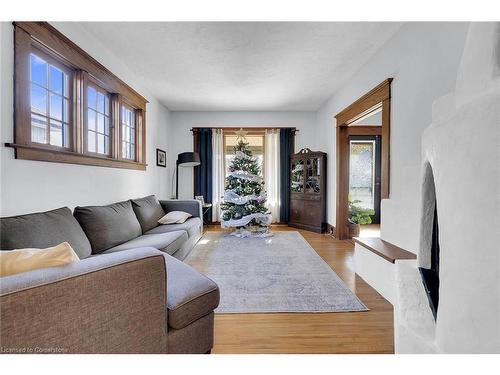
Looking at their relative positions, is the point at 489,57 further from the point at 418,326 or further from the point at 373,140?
the point at 373,140

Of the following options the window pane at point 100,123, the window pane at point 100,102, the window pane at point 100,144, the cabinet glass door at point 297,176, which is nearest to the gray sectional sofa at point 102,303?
the window pane at point 100,144

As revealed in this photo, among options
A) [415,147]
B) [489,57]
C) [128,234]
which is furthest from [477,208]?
[128,234]

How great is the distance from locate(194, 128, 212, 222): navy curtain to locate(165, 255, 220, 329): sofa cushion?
3838 millimetres

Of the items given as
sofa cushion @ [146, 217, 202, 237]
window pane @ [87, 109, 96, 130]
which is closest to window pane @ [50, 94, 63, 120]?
window pane @ [87, 109, 96, 130]

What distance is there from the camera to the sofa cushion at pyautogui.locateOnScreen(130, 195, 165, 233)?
2.92 metres

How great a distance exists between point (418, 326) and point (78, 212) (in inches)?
101

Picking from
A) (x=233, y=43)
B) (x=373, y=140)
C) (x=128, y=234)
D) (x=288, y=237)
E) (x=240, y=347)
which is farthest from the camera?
(x=373, y=140)

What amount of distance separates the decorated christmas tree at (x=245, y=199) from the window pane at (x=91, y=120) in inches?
92.5

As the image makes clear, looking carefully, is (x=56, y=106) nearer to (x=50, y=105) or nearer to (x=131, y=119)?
(x=50, y=105)

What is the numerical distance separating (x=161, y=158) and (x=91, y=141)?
2023mm

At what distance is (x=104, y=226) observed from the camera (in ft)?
6.96

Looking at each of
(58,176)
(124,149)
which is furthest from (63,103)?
(124,149)

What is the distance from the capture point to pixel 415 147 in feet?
7.05

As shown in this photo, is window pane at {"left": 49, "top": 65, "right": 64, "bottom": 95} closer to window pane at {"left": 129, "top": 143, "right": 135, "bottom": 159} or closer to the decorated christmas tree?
window pane at {"left": 129, "top": 143, "right": 135, "bottom": 159}
